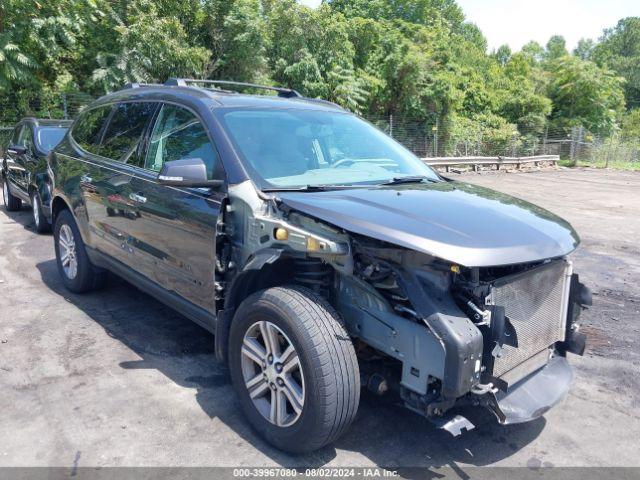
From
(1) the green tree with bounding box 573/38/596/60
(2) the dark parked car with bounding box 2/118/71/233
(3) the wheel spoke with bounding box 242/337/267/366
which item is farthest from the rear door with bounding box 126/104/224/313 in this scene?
(1) the green tree with bounding box 573/38/596/60

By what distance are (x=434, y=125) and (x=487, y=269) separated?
26.4 meters

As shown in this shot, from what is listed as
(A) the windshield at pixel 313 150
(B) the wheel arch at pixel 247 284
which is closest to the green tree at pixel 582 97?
(A) the windshield at pixel 313 150

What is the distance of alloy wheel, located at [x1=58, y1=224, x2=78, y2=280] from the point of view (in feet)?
17.0

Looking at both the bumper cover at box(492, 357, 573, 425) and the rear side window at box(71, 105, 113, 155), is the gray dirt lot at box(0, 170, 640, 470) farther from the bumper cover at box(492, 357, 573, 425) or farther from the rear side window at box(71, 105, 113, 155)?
the rear side window at box(71, 105, 113, 155)

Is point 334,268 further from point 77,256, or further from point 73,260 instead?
point 73,260

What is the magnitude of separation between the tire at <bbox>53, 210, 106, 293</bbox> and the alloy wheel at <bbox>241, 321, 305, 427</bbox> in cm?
268

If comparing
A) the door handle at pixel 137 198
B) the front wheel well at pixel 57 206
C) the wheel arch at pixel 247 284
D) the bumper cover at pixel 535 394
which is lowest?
the bumper cover at pixel 535 394

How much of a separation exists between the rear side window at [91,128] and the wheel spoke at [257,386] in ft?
9.10

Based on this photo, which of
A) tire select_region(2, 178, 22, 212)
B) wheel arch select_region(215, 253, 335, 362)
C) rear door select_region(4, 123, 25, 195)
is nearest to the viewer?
wheel arch select_region(215, 253, 335, 362)

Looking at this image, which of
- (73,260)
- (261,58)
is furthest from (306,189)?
(261,58)

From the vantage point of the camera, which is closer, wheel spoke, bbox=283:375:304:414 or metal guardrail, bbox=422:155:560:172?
wheel spoke, bbox=283:375:304:414

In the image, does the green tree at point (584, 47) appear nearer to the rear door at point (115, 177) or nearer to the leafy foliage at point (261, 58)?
the leafy foliage at point (261, 58)

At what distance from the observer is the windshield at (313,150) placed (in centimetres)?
334

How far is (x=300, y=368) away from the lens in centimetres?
265
